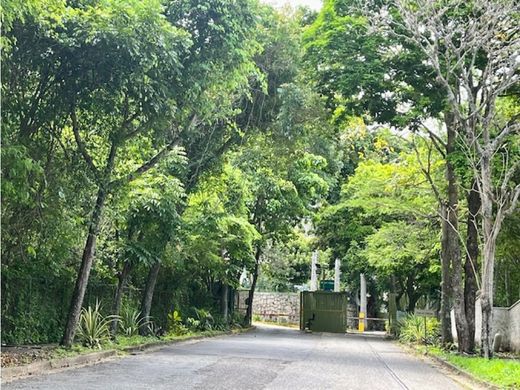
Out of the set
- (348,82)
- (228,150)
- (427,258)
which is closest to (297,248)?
(427,258)

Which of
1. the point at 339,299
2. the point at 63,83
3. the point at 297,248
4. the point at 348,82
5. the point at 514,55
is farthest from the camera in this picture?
the point at 297,248

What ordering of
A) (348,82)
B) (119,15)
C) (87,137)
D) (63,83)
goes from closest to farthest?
(119,15)
(63,83)
(87,137)
(348,82)

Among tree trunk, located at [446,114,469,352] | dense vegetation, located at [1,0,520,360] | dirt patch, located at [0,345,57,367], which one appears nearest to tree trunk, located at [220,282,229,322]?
dense vegetation, located at [1,0,520,360]

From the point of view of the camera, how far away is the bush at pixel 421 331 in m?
21.9

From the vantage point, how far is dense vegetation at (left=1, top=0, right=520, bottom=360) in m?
9.91

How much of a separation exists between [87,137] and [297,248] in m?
32.7

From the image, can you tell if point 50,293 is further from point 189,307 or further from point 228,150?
point 189,307

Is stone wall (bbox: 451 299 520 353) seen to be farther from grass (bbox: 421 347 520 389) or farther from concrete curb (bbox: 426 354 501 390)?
grass (bbox: 421 347 520 389)

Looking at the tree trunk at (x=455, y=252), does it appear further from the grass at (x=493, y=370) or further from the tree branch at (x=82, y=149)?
the tree branch at (x=82, y=149)

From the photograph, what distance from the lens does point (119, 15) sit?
9359mm

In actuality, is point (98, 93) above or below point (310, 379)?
above

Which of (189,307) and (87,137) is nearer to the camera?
(87,137)

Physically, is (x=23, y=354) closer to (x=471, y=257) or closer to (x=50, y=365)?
(x=50, y=365)

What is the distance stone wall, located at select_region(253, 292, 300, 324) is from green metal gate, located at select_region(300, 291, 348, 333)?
1239 cm
